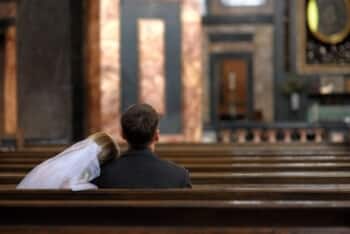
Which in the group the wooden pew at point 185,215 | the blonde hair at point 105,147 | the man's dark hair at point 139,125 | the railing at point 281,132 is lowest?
the railing at point 281,132

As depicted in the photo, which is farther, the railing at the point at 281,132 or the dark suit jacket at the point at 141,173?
the railing at the point at 281,132

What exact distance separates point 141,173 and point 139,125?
0.88 feet

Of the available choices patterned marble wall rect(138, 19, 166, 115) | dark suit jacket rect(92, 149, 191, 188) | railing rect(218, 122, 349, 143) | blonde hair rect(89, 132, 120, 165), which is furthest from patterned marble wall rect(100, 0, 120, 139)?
dark suit jacket rect(92, 149, 191, 188)

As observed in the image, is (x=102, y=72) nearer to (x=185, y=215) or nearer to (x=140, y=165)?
(x=140, y=165)

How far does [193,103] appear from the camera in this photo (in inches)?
389

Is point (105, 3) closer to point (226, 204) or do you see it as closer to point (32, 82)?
point (32, 82)

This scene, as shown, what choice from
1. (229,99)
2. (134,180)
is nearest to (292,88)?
(229,99)

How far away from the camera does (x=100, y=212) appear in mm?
2213

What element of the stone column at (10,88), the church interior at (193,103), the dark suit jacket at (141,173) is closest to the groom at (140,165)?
the dark suit jacket at (141,173)

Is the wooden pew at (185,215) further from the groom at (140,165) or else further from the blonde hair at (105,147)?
the blonde hair at (105,147)

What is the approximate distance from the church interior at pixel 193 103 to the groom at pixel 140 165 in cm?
30

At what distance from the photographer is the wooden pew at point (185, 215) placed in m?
2.13

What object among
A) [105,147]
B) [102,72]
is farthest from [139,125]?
[102,72]

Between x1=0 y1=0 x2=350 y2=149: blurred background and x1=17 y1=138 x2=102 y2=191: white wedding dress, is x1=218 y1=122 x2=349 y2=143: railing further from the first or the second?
x1=17 y1=138 x2=102 y2=191: white wedding dress
